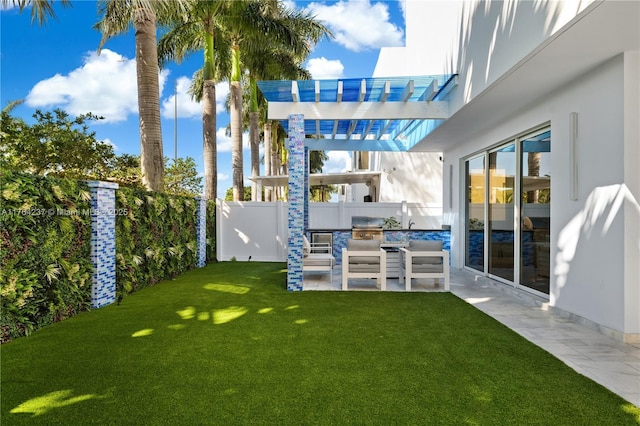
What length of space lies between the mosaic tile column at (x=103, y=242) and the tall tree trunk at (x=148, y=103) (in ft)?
6.74

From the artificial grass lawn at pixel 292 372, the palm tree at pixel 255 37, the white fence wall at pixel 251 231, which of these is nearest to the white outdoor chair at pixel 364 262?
the artificial grass lawn at pixel 292 372

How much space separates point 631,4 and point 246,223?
11.3m

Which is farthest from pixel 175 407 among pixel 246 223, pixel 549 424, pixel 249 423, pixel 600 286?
pixel 246 223

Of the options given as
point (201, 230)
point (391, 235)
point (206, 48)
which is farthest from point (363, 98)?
point (206, 48)

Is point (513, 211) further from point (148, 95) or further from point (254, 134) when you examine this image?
point (254, 134)

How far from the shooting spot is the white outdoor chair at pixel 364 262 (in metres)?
7.86

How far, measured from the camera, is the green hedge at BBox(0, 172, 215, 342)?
4594 mm

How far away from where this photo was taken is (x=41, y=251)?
5.07 metres

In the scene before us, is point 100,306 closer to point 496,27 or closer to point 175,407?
point 175,407

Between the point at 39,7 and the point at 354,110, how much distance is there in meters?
5.97

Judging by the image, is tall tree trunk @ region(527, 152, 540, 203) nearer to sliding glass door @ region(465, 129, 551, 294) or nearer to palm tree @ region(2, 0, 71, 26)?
sliding glass door @ region(465, 129, 551, 294)

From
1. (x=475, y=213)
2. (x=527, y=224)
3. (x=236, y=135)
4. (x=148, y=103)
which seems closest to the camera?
(x=527, y=224)

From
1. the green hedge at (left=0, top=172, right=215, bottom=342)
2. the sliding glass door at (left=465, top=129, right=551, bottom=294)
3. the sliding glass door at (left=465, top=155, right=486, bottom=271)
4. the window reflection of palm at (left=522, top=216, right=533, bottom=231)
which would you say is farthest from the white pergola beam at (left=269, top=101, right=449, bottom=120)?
the green hedge at (left=0, top=172, right=215, bottom=342)

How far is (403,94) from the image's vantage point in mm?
8102
